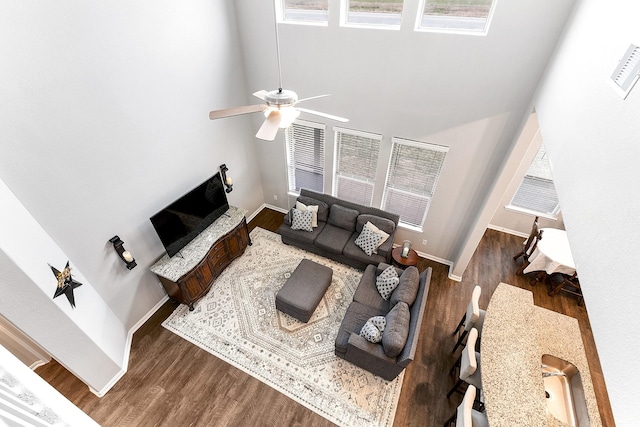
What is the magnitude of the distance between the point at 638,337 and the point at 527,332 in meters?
2.82

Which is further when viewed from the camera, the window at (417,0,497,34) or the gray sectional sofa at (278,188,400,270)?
the gray sectional sofa at (278,188,400,270)

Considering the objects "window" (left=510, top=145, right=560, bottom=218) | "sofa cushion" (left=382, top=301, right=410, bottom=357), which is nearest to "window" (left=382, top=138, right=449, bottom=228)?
"sofa cushion" (left=382, top=301, right=410, bottom=357)

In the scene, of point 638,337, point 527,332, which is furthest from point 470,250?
point 638,337

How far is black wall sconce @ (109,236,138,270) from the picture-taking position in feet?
13.1

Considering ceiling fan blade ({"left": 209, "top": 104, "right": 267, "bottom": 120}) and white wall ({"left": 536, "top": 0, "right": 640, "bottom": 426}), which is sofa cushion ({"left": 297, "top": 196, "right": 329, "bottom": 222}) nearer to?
ceiling fan blade ({"left": 209, "top": 104, "right": 267, "bottom": 120})

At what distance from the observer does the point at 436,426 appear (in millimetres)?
3744

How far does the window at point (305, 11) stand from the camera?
14.9ft

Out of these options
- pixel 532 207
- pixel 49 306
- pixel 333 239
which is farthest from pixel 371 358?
pixel 532 207

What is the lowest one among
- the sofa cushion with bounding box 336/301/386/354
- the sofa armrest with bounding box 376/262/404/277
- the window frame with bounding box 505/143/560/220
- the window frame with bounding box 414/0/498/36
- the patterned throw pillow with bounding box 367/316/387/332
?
the sofa cushion with bounding box 336/301/386/354

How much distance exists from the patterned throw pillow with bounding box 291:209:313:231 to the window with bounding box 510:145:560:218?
467 cm

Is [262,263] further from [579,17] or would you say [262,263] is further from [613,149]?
[579,17]

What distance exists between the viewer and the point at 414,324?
13.1 ft

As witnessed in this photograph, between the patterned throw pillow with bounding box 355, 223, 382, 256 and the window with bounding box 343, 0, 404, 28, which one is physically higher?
the window with bounding box 343, 0, 404, 28

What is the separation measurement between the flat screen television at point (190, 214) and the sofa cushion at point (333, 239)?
80.7 inches
